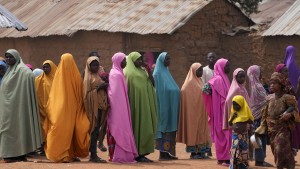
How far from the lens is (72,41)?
2017cm

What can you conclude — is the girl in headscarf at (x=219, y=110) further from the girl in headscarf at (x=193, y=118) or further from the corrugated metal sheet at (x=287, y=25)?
the corrugated metal sheet at (x=287, y=25)

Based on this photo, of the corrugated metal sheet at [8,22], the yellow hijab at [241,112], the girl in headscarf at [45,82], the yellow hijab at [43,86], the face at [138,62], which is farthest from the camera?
the corrugated metal sheet at [8,22]

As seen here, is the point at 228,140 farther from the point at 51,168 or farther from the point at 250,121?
the point at 51,168

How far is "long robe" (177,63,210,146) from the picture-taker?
42.3 feet

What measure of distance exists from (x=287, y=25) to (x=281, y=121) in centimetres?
722

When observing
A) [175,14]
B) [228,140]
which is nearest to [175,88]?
[228,140]

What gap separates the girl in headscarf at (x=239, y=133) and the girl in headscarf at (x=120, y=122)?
1784 mm

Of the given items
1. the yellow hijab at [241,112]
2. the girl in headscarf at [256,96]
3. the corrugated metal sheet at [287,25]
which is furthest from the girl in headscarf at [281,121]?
the corrugated metal sheet at [287,25]

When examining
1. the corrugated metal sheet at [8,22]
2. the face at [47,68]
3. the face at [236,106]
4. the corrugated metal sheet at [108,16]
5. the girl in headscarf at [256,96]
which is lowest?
the face at [236,106]

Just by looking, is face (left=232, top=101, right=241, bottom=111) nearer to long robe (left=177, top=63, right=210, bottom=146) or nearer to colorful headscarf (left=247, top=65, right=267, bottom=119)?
colorful headscarf (left=247, top=65, right=267, bottom=119)

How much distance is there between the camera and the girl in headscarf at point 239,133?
10.5 meters

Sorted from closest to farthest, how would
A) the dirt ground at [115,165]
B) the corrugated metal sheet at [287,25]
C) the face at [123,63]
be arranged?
the dirt ground at [115,165]
the face at [123,63]
the corrugated metal sheet at [287,25]

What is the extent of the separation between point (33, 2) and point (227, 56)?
708 centimetres

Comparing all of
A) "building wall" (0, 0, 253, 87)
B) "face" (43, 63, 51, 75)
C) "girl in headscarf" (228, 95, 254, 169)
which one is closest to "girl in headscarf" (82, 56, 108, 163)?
"face" (43, 63, 51, 75)
